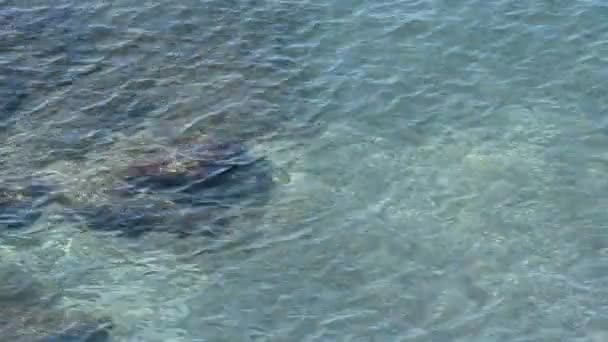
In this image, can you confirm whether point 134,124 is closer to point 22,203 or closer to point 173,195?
point 173,195

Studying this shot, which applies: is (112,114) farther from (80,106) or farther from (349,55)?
(349,55)

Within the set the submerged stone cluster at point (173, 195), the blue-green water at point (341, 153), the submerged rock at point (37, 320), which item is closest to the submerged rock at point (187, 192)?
the submerged stone cluster at point (173, 195)

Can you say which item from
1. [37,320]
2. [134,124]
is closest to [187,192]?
[134,124]

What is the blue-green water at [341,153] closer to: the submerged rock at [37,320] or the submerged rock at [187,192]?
the submerged rock at [37,320]

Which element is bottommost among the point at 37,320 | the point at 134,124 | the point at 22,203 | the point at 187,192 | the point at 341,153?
the point at 37,320

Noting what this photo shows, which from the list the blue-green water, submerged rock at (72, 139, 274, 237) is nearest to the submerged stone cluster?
submerged rock at (72, 139, 274, 237)

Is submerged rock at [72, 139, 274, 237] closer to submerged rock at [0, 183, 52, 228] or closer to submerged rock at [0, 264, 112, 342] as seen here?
submerged rock at [0, 183, 52, 228]

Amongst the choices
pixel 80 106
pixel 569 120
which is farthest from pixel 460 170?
pixel 80 106
